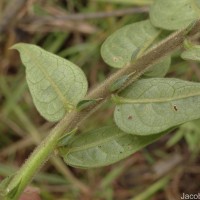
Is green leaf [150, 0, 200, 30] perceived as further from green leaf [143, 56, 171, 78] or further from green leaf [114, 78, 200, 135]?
green leaf [114, 78, 200, 135]

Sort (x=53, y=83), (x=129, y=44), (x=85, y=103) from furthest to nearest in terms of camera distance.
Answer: (x=129, y=44) < (x=53, y=83) < (x=85, y=103)

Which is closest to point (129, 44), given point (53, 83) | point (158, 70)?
point (158, 70)

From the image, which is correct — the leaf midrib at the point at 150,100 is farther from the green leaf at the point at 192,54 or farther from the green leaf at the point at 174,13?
the green leaf at the point at 174,13

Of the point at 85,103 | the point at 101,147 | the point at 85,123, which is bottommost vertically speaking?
the point at 85,123

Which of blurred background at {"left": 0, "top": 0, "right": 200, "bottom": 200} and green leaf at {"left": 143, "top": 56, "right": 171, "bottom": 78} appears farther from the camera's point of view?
blurred background at {"left": 0, "top": 0, "right": 200, "bottom": 200}

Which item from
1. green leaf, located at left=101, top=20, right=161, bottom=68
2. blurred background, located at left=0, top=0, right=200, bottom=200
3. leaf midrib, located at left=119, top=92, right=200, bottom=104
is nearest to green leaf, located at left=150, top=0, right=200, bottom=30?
green leaf, located at left=101, top=20, right=161, bottom=68

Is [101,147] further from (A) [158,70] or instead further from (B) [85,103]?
(A) [158,70]
